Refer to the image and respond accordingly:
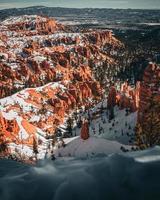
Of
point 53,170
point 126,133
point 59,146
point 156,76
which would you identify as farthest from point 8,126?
point 53,170

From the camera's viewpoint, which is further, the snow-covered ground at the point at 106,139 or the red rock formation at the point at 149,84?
the snow-covered ground at the point at 106,139

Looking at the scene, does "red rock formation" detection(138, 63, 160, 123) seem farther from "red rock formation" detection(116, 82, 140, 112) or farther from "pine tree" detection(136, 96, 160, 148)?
"red rock formation" detection(116, 82, 140, 112)

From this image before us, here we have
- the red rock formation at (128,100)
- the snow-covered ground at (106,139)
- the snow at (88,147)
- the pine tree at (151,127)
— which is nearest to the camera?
the pine tree at (151,127)

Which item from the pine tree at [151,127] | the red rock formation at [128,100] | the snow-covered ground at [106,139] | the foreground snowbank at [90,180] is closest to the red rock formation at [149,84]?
the pine tree at [151,127]

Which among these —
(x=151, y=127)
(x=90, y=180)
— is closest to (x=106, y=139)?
(x=151, y=127)

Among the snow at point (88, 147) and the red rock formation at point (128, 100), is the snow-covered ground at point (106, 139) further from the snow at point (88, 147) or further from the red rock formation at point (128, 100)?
the red rock formation at point (128, 100)

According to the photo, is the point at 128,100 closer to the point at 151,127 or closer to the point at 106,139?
the point at 106,139

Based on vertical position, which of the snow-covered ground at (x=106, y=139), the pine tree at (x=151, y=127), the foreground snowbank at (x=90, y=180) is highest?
the foreground snowbank at (x=90, y=180)

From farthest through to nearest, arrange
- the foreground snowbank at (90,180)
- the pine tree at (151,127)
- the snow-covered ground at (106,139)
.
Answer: the snow-covered ground at (106,139), the pine tree at (151,127), the foreground snowbank at (90,180)

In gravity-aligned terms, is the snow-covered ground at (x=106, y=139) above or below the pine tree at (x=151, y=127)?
below
